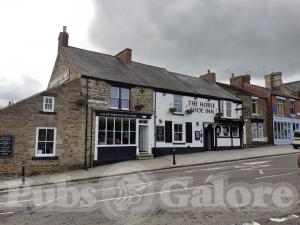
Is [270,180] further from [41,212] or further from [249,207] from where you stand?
[41,212]

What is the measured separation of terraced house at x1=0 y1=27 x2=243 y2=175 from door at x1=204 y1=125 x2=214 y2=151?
9 centimetres

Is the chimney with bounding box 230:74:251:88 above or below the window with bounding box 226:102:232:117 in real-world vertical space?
above

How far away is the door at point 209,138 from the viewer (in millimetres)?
28297

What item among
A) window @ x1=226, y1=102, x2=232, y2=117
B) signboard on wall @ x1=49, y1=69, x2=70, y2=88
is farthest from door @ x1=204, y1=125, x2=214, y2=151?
signboard on wall @ x1=49, y1=69, x2=70, y2=88

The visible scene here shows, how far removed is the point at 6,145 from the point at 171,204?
1206 cm

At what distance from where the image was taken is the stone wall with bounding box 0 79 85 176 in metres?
17.3

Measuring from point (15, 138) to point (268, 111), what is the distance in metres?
28.4

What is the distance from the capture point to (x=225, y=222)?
675cm

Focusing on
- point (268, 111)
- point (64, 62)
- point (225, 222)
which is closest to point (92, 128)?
point (64, 62)

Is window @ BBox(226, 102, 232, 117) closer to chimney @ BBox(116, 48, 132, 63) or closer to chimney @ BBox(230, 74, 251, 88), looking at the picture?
chimney @ BBox(230, 74, 251, 88)

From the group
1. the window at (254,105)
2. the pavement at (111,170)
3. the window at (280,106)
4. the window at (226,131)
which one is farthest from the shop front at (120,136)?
the window at (280,106)

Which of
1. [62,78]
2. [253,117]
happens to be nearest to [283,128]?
[253,117]

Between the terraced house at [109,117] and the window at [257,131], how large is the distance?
2878mm

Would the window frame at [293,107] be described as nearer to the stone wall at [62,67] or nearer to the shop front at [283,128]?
the shop front at [283,128]
